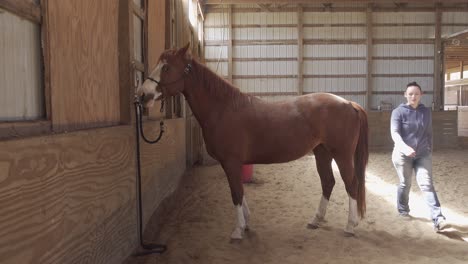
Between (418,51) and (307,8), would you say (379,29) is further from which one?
(307,8)

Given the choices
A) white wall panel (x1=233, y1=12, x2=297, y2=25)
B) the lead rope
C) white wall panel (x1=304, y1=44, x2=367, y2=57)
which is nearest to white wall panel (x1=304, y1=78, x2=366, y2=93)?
white wall panel (x1=304, y1=44, x2=367, y2=57)

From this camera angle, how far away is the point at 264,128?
3334mm

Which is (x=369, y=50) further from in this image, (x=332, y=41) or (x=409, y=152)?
(x=409, y=152)

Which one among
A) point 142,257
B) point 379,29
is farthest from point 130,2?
point 379,29

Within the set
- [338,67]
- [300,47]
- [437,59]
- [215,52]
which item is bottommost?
[338,67]

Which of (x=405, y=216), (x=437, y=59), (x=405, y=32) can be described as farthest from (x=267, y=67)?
(x=405, y=216)

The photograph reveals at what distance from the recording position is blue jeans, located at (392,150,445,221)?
346 centimetres

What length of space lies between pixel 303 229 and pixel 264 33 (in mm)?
9801

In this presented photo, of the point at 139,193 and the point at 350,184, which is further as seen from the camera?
the point at 350,184

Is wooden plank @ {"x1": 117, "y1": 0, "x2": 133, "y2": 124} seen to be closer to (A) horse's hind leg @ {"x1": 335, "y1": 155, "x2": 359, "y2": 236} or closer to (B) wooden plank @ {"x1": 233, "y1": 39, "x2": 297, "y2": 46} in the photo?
(A) horse's hind leg @ {"x1": 335, "y1": 155, "x2": 359, "y2": 236}

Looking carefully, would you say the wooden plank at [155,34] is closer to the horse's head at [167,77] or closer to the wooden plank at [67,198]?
the horse's head at [167,77]

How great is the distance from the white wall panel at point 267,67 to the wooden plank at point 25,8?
11.0 m

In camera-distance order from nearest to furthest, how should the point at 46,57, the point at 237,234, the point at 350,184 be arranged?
the point at 46,57, the point at 237,234, the point at 350,184

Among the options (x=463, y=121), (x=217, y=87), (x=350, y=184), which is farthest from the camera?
(x=463, y=121)
